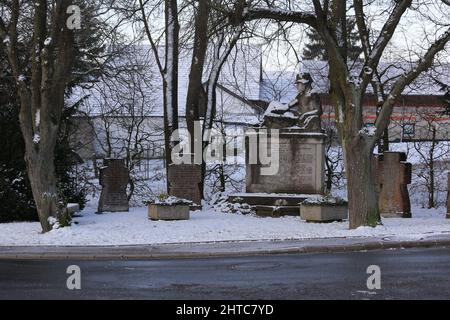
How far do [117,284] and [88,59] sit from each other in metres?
14.2

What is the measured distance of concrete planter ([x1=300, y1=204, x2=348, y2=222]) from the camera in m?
20.6

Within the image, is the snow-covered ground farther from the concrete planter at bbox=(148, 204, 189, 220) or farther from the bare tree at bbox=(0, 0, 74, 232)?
the bare tree at bbox=(0, 0, 74, 232)

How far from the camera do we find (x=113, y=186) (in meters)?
26.0

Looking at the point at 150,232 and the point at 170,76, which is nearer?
the point at 150,232


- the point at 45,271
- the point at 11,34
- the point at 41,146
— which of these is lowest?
the point at 45,271

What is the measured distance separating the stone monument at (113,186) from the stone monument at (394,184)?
9.24 m

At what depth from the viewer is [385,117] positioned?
18250 millimetres

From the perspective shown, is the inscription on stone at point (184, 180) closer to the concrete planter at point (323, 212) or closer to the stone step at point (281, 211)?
the stone step at point (281, 211)

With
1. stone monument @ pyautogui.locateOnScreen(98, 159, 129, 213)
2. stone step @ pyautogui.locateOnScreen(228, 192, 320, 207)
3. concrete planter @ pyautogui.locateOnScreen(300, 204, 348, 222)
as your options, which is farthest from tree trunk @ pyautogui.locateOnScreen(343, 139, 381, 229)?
stone monument @ pyautogui.locateOnScreen(98, 159, 129, 213)

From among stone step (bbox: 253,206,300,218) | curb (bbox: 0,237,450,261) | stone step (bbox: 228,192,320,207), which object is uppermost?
stone step (bbox: 228,192,320,207)

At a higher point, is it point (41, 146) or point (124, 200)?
point (41, 146)

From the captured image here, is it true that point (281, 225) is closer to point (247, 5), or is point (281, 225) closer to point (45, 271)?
point (247, 5)

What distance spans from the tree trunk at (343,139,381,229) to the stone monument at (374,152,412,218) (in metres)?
6.59
